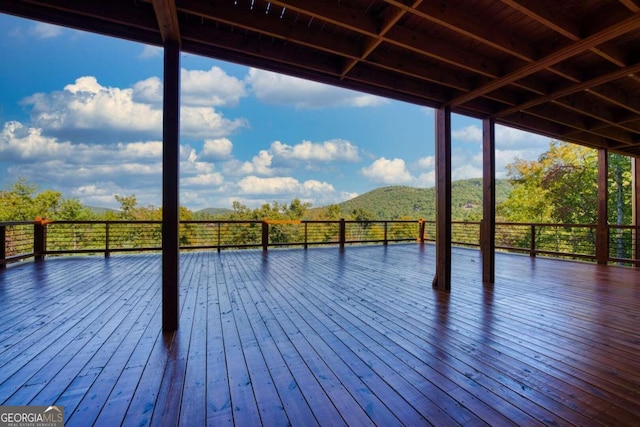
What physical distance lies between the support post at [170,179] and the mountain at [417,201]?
1901 cm

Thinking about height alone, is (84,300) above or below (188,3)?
below

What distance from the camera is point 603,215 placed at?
5812 mm

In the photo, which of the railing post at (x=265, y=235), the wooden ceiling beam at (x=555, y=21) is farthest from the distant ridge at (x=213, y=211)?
the wooden ceiling beam at (x=555, y=21)

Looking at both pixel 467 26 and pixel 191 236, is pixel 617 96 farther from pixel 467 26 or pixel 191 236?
pixel 191 236

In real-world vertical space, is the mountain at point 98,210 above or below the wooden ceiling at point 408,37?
below

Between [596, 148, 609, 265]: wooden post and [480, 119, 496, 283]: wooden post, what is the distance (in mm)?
3523

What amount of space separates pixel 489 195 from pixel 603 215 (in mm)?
3597

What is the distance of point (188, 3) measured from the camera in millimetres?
A: 2201

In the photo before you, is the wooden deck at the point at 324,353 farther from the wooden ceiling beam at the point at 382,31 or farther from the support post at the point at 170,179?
the wooden ceiling beam at the point at 382,31

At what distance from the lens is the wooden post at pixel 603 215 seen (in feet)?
19.1

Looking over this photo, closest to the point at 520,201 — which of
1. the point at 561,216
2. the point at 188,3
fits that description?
the point at 561,216

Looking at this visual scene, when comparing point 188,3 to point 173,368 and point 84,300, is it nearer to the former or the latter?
point 173,368

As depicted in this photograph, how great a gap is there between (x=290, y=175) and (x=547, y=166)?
2132cm

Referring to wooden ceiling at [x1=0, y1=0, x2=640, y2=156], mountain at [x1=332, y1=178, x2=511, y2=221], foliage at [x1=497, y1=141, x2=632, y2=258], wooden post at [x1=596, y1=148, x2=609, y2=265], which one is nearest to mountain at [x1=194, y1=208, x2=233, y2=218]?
mountain at [x1=332, y1=178, x2=511, y2=221]
